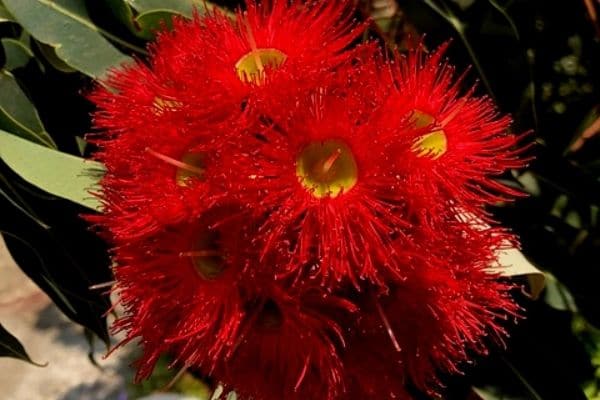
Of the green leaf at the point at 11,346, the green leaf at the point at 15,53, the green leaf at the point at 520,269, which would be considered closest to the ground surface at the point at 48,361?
the green leaf at the point at 11,346

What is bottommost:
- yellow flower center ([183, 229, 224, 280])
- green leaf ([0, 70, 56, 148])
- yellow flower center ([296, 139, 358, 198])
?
green leaf ([0, 70, 56, 148])

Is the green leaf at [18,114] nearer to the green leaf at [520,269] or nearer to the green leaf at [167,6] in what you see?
the green leaf at [167,6]

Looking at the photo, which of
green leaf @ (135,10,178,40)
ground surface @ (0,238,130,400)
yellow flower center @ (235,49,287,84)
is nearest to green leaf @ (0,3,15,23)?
green leaf @ (135,10,178,40)

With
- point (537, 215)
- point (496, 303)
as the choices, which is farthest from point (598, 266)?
point (496, 303)

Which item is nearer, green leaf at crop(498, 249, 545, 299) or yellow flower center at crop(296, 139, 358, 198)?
yellow flower center at crop(296, 139, 358, 198)

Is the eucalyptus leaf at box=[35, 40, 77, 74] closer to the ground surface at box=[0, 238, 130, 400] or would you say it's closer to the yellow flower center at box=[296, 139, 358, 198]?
the yellow flower center at box=[296, 139, 358, 198]

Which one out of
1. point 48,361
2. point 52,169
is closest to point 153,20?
point 52,169

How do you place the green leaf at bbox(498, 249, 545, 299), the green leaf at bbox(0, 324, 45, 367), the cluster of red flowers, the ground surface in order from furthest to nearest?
the ground surface → the green leaf at bbox(0, 324, 45, 367) → the green leaf at bbox(498, 249, 545, 299) → the cluster of red flowers

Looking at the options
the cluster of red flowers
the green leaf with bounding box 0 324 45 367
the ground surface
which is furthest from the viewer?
the ground surface
